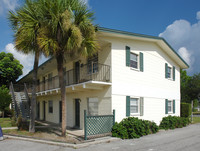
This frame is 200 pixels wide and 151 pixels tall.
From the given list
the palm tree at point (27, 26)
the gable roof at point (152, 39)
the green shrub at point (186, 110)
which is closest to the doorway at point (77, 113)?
the gable roof at point (152, 39)

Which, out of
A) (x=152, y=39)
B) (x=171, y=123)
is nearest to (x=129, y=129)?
(x=171, y=123)

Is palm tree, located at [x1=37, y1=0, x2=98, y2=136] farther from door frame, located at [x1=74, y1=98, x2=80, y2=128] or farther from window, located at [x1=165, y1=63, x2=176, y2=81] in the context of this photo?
window, located at [x1=165, y1=63, x2=176, y2=81]

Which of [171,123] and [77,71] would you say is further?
[171,123]

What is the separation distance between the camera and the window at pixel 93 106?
12.2 m

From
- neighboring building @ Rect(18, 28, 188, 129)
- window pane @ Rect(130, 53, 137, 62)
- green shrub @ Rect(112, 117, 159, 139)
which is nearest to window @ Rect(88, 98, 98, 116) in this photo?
neighboring building @ Rect(18, 28, 188, 129)

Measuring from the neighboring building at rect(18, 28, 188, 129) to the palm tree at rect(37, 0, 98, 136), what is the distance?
A: 1210mm

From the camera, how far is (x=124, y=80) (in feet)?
38.6

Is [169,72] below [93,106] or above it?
above

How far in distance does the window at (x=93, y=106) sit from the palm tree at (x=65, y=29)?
3299mm

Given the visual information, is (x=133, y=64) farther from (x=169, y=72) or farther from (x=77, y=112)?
(x=169, y=72)

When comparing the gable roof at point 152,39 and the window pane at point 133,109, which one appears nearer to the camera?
the gable roof at point 152,39

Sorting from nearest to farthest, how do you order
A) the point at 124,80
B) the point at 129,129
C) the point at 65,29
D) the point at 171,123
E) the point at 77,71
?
the point at 65,29 → the point at 129,129 → the point at 124,80 → the point at 77,71 → the point at 171,123

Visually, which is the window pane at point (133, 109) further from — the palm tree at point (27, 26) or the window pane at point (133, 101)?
the palm tree at point (27, 26)

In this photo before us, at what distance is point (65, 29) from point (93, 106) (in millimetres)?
5693
